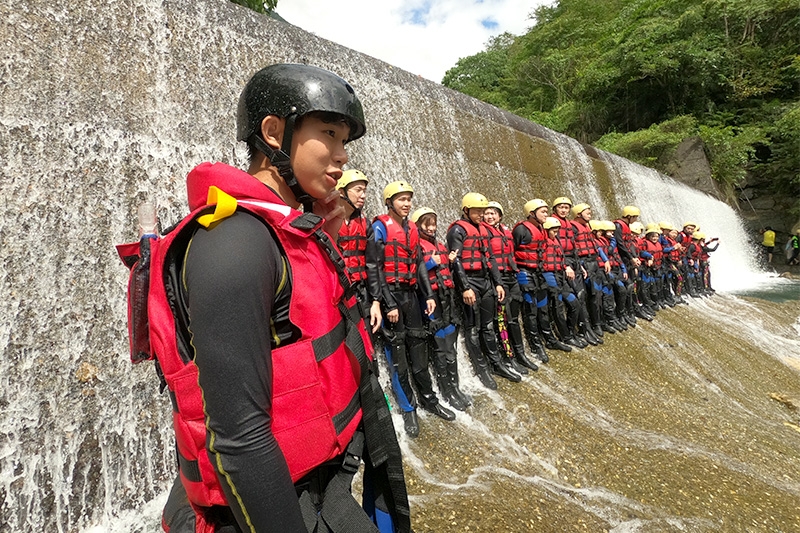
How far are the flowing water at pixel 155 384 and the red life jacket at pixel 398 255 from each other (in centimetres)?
167

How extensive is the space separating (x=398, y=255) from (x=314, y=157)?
3.62 meters

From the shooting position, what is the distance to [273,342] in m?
1.13

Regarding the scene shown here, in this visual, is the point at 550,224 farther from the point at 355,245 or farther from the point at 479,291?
the point at 355,245

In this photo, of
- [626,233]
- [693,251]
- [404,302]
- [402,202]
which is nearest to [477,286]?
[404,302]

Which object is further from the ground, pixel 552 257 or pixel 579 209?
pixel 579 209

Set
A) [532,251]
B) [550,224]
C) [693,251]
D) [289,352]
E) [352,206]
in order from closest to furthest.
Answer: [289,352]
[352,206]
[532,251]
[550,224]
[693,251]

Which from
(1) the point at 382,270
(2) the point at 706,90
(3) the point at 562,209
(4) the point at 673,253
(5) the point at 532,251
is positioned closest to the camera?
(1) the point at 382,270

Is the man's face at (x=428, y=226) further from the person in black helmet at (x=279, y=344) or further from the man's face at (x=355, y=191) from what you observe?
the person in black helmet at (x=279, y=344)

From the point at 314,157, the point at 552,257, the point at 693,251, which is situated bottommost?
the point at 693,251

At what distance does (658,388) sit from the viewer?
6.43m

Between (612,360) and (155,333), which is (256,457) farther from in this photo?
A: (612,360)

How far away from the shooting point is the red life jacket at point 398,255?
16.1 feet

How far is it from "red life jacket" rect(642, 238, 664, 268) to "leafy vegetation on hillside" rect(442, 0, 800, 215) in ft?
41.7

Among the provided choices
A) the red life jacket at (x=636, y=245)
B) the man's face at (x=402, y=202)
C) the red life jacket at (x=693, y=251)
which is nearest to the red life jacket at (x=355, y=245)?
the man's face at (x=402, y=202)
